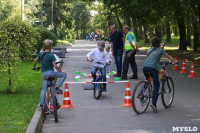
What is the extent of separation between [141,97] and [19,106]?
2.90 m

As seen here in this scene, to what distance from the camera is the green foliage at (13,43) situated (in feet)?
38.0

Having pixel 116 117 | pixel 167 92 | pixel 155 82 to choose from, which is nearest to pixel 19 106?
pixel 116 117

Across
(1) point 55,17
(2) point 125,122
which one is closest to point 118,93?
(2) point 125,122


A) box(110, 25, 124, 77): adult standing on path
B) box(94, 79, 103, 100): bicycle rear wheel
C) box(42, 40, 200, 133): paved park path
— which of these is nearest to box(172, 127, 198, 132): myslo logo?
box(42, 40, 200, 133): paved park path

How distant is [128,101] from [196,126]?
2.63 metres

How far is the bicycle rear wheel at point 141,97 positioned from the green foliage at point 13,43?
406 centimetres

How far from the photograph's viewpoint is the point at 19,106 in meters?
9.98

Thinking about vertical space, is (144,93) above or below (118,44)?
below

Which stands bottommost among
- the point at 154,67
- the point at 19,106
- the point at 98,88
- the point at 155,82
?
the point at 19,106

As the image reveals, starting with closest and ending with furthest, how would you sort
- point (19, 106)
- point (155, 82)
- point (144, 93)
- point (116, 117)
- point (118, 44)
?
1. point (116, 117)
2. point (144, 93)
3. point (155, 82)
4. point (19, 106)
5. point (118, 44)

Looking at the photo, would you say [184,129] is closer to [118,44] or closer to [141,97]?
[141,97]

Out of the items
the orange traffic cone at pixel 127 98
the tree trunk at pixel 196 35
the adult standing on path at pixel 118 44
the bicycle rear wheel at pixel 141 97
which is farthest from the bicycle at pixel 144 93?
the tree trunk at pixel 196 35

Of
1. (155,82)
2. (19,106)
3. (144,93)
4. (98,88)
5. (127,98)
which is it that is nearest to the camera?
(144,93)

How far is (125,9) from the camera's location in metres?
30.6
